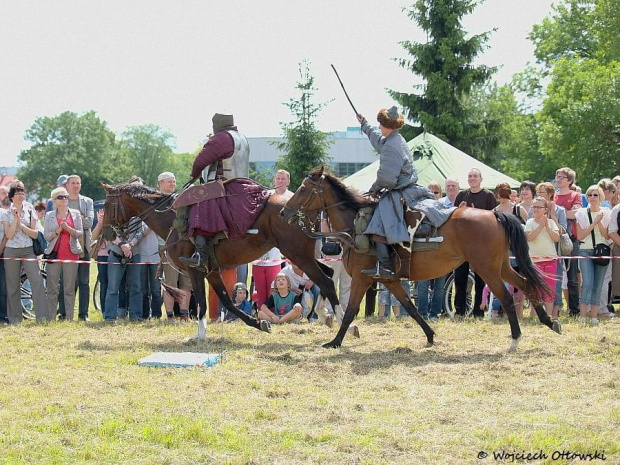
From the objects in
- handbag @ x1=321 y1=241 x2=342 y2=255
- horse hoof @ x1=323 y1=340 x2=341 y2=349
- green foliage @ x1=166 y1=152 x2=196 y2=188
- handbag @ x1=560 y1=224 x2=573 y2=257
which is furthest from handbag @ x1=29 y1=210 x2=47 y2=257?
green foliage @ x1=166 y1=152 x2=196 y2=188

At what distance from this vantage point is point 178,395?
6809 mm

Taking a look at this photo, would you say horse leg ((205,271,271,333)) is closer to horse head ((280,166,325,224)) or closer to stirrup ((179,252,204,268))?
stirrup ((179,252,204,268))

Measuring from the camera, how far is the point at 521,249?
29.7ft

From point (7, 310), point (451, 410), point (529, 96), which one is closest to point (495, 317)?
point (451, 410)

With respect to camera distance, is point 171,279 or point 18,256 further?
point 171,279

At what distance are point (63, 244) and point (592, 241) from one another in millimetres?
7811

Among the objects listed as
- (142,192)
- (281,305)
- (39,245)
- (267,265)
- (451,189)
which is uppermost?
(451,189)

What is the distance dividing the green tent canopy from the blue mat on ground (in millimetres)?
11606

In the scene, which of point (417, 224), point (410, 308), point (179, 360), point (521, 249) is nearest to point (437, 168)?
point (410, 308)

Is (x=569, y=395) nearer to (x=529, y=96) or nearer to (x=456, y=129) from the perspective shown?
(x=456, y=129)

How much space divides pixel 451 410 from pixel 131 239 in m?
7.27

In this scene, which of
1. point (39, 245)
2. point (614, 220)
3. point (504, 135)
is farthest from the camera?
point (504, 135)

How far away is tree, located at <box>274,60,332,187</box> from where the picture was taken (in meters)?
25.2

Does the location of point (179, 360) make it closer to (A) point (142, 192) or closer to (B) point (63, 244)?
(A) point (142, 192)
